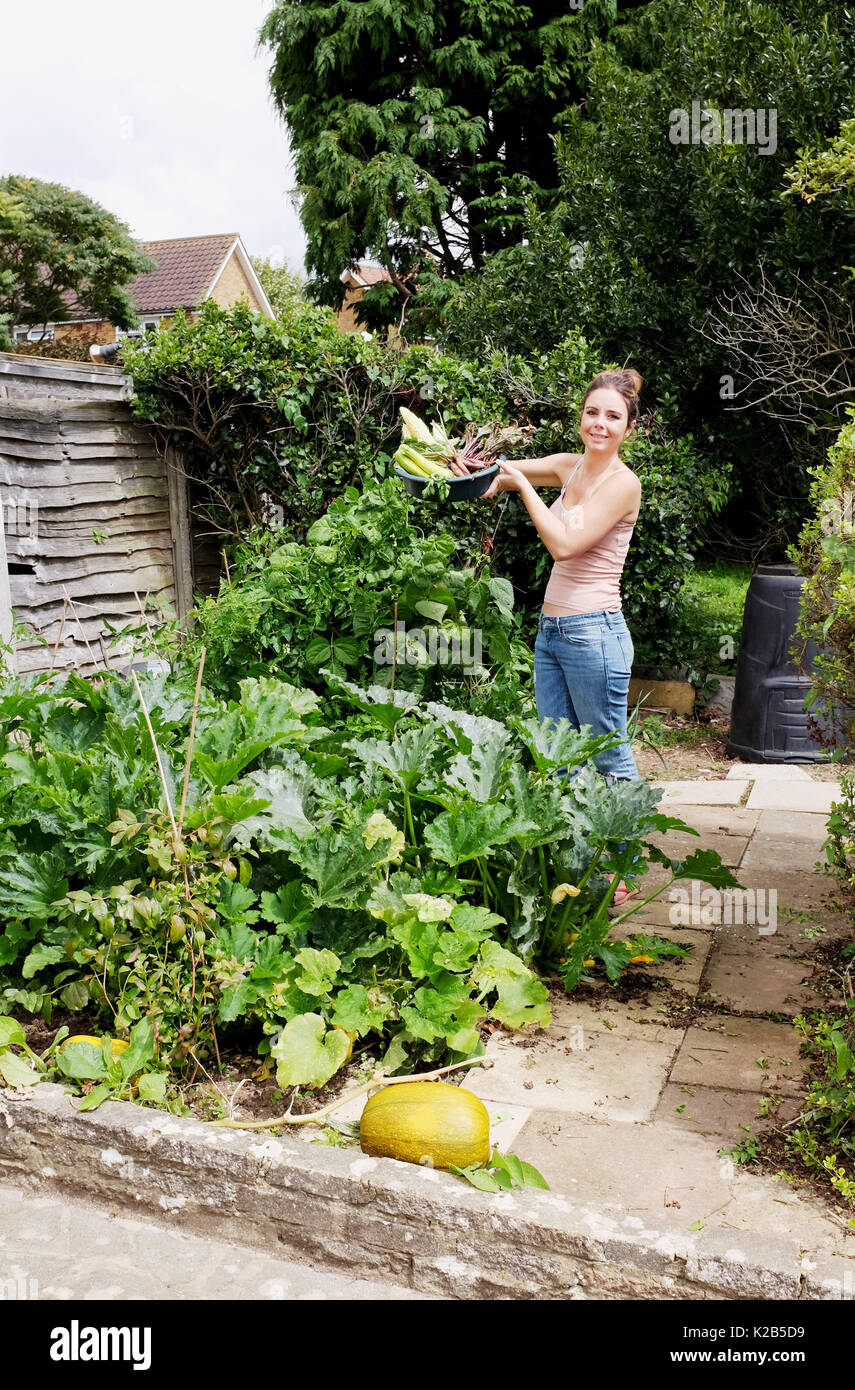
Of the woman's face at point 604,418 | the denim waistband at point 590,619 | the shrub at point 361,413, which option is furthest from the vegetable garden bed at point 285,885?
the shrub at point 361,413

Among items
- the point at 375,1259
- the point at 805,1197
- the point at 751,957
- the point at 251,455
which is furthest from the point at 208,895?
the point at 251,455

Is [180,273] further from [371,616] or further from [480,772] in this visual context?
[480,772]

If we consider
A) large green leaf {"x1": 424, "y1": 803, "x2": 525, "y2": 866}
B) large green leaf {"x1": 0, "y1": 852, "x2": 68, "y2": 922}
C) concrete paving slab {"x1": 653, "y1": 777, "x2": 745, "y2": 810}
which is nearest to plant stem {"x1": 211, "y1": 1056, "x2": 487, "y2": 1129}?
large green leaf {"x1": 424, "y1": 803, "x2": 525, "y2": 866}

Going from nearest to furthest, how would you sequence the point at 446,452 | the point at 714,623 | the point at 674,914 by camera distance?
the point at 674,914 → the point at 446,452 → the point at 714,623

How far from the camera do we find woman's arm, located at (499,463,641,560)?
3.73 meters

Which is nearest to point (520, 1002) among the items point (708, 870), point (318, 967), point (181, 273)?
point (318, 967)

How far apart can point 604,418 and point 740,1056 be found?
2.16 meters

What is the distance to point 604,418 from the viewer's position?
149 inches

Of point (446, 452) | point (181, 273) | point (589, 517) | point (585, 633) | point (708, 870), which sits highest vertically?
point (181, 273)

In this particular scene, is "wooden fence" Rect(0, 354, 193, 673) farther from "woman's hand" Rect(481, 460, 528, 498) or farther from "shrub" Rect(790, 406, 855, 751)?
"shrub" Rect(790, 406, 855, 751)

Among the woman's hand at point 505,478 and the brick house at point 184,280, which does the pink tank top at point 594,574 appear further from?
the brick house at point 184,280

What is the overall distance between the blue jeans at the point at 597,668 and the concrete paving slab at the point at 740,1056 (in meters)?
0.97

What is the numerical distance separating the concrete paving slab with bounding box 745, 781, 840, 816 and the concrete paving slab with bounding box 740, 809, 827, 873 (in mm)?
100

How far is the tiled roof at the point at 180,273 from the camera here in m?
34.7
